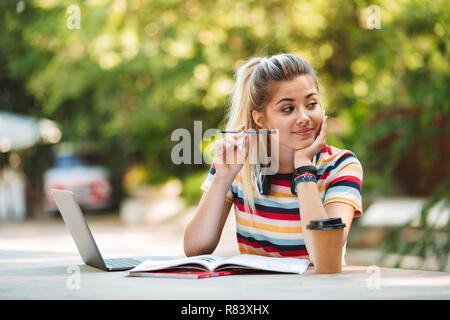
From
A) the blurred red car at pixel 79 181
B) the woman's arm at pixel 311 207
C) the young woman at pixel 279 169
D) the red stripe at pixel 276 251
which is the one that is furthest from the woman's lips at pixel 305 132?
the blurred red car at pixel 79 181

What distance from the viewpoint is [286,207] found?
2420mm

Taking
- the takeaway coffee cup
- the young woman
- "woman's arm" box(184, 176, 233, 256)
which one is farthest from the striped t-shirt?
the takeaway coffee cup

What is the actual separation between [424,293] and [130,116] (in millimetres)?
9597

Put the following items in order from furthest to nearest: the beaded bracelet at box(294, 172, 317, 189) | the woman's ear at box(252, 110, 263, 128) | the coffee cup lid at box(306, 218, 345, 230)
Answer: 1. the woman's ear at box(252, 110, 263, 128)
2. the beaded bracelet at box(294, 172, 317, 189)
3. the coffee cup lid at box(306, 218, 345, 230)

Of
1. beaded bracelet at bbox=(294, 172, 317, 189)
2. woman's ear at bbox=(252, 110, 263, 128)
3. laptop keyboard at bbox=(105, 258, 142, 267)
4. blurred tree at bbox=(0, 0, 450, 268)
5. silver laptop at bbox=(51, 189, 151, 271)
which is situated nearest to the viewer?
silver laptop at bbox=(51, 189, 151, 271)

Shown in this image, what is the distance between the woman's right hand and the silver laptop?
0.51 m

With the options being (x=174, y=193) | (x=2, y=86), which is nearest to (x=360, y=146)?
(x=174, y=193)

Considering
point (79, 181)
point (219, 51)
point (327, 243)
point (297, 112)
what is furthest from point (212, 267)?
point (79, 181)

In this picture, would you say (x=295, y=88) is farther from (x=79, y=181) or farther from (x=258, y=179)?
(x=79, y=181)

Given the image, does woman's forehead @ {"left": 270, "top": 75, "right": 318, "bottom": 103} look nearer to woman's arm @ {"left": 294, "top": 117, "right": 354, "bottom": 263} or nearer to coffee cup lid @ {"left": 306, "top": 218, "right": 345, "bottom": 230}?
woman's arm @ {"left": 294, "top": 117, "right": 354, "bottom": 263}

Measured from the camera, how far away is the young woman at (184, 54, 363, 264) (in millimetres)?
2381

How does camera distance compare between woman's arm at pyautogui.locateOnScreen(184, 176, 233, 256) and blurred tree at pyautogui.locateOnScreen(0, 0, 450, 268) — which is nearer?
woman's arm at pyautogui.locateOnScreen(184, 176, 233, 256)

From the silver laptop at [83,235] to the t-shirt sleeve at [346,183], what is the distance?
28.9 inches

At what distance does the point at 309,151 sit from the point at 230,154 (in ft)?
1.05
